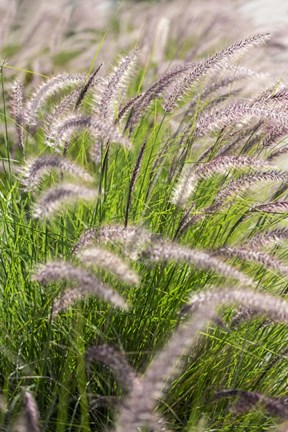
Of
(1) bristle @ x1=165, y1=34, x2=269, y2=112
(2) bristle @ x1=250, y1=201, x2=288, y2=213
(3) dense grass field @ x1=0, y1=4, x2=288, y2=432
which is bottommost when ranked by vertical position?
(3) dense grass field @ x1=0, y1=4, x2=288, y2=432

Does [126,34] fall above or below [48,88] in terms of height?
below

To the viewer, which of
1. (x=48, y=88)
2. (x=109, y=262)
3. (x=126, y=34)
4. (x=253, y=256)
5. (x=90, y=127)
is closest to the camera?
(x=109, y=262)

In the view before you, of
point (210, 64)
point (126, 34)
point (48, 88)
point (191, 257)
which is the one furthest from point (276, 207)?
point (126, 34)

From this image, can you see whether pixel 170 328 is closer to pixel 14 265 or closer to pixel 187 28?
pixel 14 265

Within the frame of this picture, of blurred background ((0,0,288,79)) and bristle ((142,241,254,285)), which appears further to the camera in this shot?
blurred background ((0,0,288,79))

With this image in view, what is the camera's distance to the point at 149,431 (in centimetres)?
219

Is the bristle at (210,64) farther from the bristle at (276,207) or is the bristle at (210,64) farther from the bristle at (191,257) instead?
the bristle at (191,257)

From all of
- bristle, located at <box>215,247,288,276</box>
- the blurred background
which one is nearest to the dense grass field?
bristle, located at <box>215,247,288,276</box>

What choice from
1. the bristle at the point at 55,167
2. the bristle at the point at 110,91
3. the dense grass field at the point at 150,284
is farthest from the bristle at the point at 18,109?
the bristle at the point at 55,167

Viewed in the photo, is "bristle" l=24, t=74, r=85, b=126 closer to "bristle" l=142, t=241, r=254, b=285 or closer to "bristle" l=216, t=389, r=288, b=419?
"bristle" l=142, t=241, r=254, b=285

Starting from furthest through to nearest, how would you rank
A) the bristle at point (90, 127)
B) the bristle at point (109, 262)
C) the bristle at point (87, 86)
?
the bristle at point (87, 86), the bristle at point (90, 127), the bristle at point (109, 262)

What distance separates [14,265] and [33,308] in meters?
0.18

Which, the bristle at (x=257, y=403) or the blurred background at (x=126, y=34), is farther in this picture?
the blurred background at (x=126, y=34)

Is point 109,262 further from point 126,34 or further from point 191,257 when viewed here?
point 126,34
